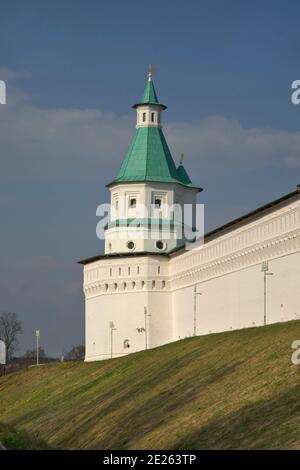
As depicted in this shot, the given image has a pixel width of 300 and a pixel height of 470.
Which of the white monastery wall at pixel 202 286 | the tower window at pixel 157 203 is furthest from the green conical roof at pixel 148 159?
the white monastery wall at pixel 202 286

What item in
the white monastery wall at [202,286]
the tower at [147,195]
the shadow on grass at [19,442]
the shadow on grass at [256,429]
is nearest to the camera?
the shadow on grass at [256,429]

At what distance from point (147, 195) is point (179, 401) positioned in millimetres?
34866

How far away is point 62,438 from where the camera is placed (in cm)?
4591

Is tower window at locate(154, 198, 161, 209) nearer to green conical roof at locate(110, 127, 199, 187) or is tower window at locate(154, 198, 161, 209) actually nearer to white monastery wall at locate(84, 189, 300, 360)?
green conical roof at locate(110, 127, 199, 187)

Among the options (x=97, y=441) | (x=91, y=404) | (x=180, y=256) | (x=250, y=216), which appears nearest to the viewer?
(x=97, y=441)

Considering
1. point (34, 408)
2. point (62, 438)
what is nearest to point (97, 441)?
point (62, 438)

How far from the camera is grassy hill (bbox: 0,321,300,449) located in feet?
111

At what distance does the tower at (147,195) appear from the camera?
7644cm

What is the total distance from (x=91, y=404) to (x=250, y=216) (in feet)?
42.5

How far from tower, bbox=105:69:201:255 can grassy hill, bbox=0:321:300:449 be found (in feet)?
35.2

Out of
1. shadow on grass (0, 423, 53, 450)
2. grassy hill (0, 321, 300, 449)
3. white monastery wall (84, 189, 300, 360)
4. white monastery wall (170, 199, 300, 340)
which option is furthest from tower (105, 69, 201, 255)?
shadow on grass (0, 423, 53, 450)

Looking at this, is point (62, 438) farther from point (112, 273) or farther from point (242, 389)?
point (112, 273)

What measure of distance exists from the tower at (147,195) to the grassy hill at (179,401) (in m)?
10.7

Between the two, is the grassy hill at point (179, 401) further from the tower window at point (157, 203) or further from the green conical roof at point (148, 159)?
the green conical roof at point (148, 159)
